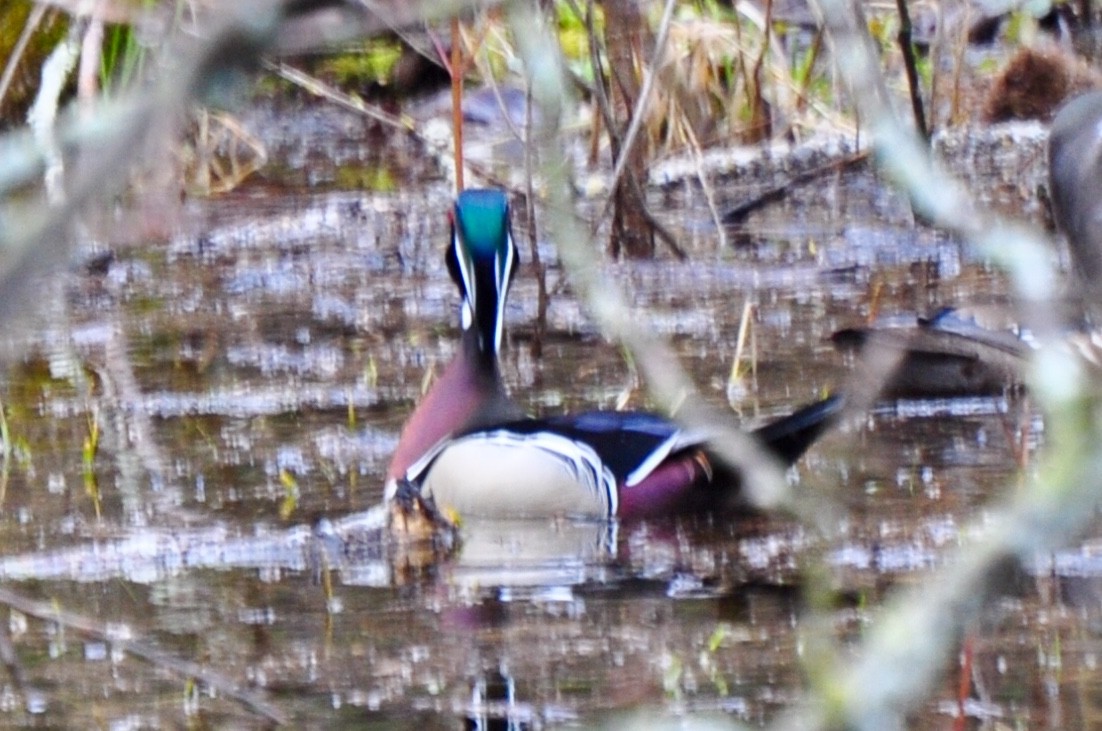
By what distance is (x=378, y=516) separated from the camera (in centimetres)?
445

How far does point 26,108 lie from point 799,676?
5.83 meters

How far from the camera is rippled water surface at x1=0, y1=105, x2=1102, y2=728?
3316mm

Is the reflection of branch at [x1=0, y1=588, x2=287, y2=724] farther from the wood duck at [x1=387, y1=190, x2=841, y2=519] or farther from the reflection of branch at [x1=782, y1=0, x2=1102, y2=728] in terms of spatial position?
the reflection of branch at [x1=782, y1=0, x2=1102, y2=728]

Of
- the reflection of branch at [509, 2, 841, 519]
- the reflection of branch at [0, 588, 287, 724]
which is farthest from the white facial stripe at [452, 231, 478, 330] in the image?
the reflection of branch at [509, 2, 841, 519]

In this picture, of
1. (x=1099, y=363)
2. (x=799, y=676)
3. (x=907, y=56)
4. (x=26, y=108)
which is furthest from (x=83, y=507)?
(x=26, y=108)

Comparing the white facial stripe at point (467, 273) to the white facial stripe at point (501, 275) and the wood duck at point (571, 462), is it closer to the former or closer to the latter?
the white facial stripe at point (501, 275)

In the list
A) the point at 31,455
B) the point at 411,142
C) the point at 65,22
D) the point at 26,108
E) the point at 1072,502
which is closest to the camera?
the point at 1072,502

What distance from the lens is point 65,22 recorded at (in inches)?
303

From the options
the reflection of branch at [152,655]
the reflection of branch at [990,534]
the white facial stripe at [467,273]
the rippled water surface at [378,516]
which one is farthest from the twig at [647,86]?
the reflection of branch at [990,534]

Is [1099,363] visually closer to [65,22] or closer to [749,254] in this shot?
[749,254]

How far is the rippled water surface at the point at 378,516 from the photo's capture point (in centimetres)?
332

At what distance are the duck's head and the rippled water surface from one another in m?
0.38

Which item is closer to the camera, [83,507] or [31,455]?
[83,507]

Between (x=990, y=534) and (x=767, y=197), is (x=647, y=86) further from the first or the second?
(x=990, y=534)
